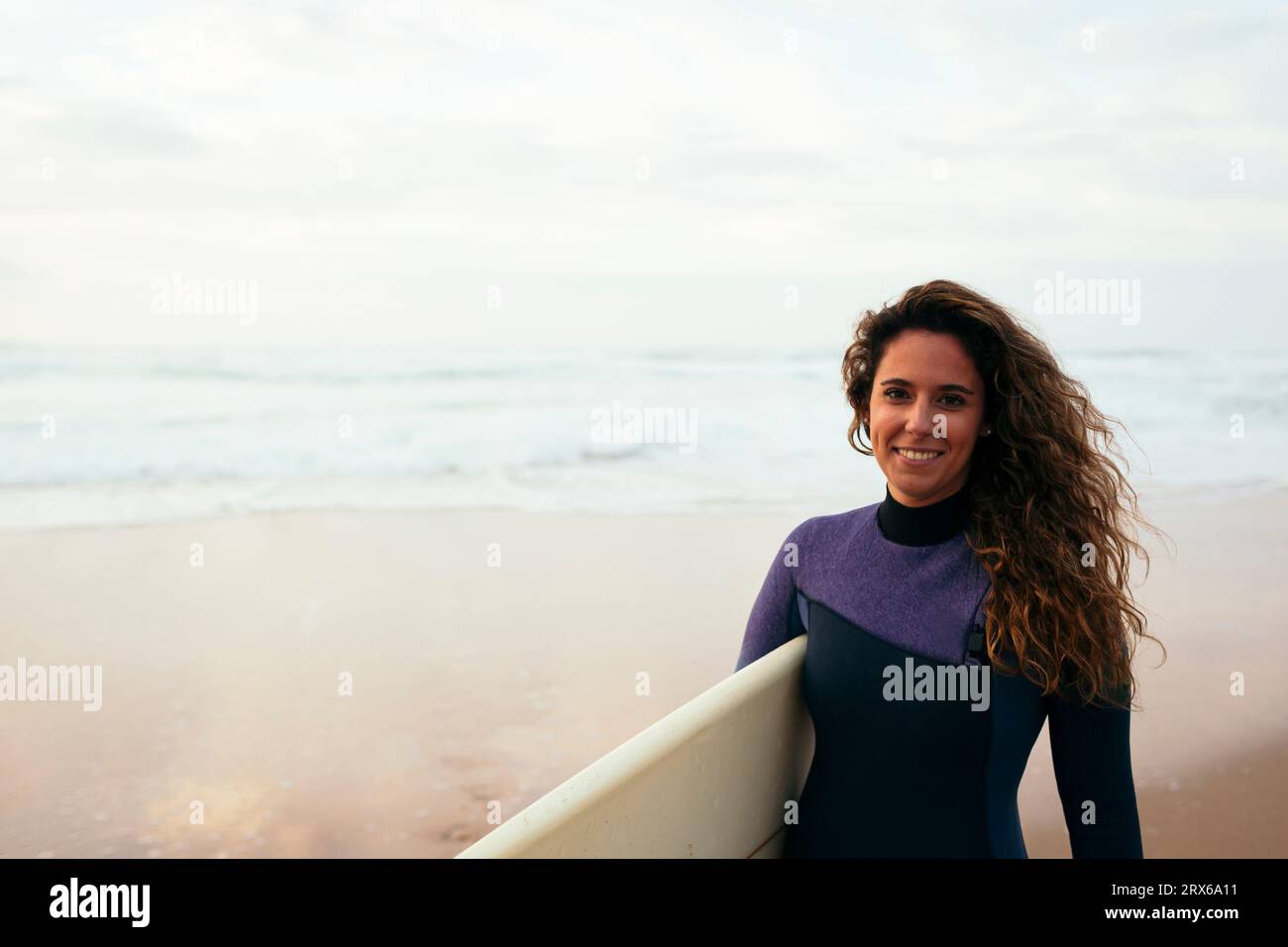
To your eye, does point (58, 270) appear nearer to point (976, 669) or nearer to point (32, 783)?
point (32, 783)

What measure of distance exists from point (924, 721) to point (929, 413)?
45cm

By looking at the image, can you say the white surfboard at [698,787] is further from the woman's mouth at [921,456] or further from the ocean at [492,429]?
the ocean at [492,429]

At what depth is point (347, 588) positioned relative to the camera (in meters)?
5.55

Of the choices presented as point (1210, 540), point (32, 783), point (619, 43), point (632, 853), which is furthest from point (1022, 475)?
point (619, 43)

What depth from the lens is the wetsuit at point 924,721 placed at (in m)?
1.48

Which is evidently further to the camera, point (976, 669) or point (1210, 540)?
point (1210, 540)

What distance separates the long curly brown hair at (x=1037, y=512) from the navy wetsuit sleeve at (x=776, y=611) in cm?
31

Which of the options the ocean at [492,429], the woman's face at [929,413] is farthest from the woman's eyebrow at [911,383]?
the ocean at [492,429]

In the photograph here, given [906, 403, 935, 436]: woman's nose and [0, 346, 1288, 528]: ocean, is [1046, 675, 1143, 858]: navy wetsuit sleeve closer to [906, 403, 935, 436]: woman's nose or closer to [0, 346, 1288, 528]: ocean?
[906, 403, 935, 436]: woman's nose

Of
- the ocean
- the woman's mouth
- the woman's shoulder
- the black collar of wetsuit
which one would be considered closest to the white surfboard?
the woman's shoulder

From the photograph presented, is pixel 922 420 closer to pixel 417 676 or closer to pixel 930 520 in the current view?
pixel 930 520

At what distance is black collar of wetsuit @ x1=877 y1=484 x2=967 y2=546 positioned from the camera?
1617mm

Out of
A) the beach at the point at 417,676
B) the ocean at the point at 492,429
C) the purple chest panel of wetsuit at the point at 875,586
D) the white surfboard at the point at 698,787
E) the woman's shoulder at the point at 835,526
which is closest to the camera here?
the white surfboard at the point at 698,787
